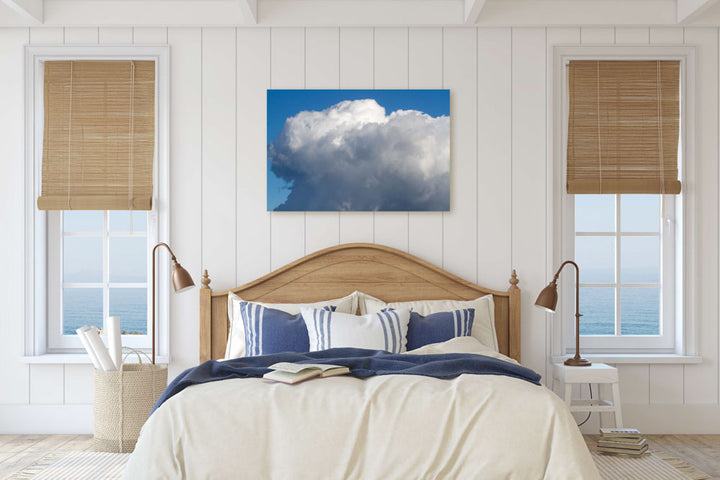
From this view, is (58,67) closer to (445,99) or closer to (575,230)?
(445,99)

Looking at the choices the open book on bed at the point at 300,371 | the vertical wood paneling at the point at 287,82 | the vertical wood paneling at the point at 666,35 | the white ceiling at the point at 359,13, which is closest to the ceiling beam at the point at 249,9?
the white ceiling at the point at 359,13

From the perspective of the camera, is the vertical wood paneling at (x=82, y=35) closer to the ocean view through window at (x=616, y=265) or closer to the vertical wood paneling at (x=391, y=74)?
the vertical wood paneling at (x=391, y=74)

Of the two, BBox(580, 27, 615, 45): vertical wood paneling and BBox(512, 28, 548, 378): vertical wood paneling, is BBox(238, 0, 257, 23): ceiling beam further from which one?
BBox(580, 27, 615, 45): vertical wood paneling

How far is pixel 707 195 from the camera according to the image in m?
4.05

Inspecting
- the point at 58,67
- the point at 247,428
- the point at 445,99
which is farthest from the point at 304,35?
the point at 247,428

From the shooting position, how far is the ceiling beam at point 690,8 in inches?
147

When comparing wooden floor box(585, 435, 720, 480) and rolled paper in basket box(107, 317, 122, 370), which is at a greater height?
rolled paper in basket box(107, 317, 122, 370)

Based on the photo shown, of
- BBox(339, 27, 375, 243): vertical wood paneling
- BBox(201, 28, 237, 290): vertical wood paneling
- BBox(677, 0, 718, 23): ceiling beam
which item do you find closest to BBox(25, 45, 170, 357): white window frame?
BBox(201, 28, 237, 290): vertical wood paneling

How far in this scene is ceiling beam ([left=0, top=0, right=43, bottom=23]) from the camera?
3.69 metres

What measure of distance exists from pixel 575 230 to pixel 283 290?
6.41ft

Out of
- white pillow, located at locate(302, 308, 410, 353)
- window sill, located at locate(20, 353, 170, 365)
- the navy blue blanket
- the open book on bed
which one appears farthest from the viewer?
window sill, located at locate(20, 353, 170, 365)

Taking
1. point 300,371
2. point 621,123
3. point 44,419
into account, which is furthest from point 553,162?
point 44,419

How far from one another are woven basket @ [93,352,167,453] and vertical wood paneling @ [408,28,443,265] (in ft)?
5.95

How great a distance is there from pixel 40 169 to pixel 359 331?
7.76 ft
